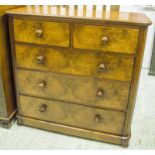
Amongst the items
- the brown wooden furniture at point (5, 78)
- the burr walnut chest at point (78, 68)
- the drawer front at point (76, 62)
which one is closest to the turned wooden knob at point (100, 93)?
the burr walnut chest at point (78, 68)

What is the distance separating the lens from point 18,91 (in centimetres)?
159

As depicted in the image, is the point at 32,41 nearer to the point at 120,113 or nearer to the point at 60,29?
the point at 60,29

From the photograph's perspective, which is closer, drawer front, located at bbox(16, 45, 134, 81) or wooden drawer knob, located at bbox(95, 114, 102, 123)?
drawer front, located at bbox(16, 45, 134, 81)

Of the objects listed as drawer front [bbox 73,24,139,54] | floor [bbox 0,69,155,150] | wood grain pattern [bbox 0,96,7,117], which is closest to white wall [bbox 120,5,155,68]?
floor [bbox 0,69,155,150]

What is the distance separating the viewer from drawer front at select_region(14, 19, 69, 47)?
1.29 metres

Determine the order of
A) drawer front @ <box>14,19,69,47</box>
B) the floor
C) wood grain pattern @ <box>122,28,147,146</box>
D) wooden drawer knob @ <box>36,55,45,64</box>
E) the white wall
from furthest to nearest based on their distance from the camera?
the white wall < the floor < wooden drawer knob @ <box>36,55,45,64</box> < drawer front @ <box>14,19,69,47</box> < wood grain pattern @ <box>122,28,147,146</box>

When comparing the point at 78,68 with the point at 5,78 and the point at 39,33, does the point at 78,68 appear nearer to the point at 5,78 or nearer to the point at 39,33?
the point at 39,33

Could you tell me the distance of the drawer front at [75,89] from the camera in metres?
1.38

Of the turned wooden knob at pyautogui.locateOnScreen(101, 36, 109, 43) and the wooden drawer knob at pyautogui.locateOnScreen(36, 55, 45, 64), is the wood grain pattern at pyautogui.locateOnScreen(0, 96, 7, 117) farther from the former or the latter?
the turned wooden knob at pyautogui.locateOnScreen(101, 36, 109, 43)

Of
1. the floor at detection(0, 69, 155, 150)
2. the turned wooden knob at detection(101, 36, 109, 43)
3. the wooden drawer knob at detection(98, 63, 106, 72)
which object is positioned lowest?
the floor at detection(0, 69, 155, 150)

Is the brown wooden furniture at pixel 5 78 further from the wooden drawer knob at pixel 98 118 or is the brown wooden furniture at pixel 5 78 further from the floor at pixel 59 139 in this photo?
the wooden drawer knob at pixel 98 118
